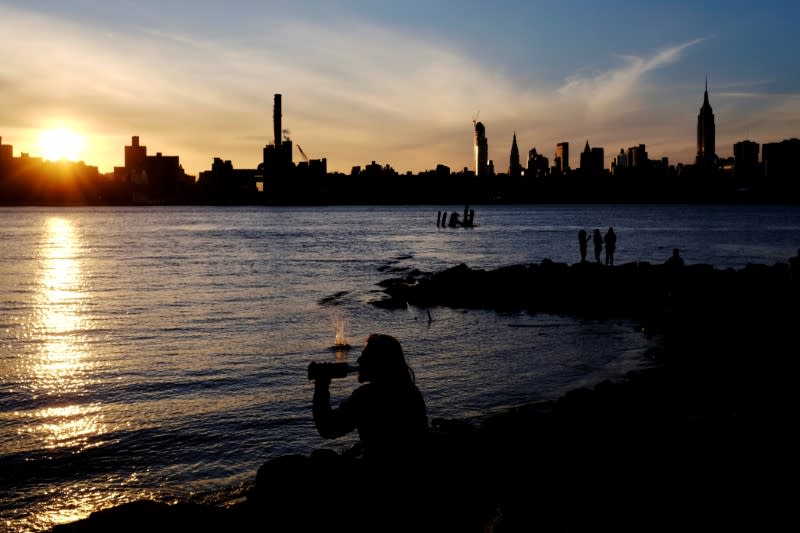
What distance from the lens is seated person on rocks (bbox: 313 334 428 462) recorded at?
4.70 m

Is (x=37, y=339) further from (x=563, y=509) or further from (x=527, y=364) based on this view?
(x=563, y=509)

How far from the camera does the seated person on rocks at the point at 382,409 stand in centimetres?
470

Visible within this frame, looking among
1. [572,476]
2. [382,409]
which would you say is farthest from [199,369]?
[382,409]

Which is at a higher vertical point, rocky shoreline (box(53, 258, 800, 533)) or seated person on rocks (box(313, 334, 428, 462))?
seated person on rocks (box(313, 334, 428, 462))

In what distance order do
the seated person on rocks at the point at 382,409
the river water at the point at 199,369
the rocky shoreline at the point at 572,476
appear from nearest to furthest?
the seated person on rocks at the point at 382,409
the rocky shoreline at the point at 572,476
the river water at the point at 199,369

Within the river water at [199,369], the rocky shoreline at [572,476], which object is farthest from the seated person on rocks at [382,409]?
the river water at [199,369]

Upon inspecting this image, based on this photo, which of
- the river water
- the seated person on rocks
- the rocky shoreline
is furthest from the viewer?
the river water

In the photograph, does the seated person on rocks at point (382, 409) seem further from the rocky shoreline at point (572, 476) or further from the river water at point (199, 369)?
the river water at point (199, 369)

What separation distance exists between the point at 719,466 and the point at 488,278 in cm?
2452

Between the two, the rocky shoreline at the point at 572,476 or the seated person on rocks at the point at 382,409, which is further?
the rocky shoreline at the point at 572,476

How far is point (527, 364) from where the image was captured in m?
16.0

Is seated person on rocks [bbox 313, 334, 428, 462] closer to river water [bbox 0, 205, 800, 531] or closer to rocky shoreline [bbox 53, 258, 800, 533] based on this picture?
rocky shoreline [bbox 53, 258, 800, 533]

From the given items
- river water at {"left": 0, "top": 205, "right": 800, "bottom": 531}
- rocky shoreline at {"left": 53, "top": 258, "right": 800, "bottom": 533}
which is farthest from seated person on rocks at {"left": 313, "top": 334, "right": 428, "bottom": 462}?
river water at {"left": 0, "top": 205, "right": 800, "bottom": 531}

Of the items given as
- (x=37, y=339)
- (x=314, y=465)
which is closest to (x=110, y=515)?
(x=314, y=465)
